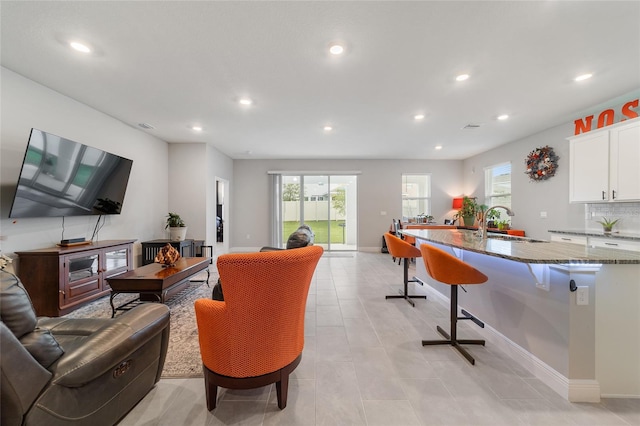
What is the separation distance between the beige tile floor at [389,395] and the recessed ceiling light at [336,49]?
2.70 meters

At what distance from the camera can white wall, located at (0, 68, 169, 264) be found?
2598 millimetres

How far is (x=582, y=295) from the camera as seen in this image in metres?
1.56

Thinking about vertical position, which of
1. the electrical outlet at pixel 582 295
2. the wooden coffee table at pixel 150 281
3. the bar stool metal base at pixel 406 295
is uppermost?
the electrical outlet at pixel 582 295

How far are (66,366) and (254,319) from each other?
2.60 ft

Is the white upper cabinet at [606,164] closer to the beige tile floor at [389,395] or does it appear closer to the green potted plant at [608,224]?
the green potted plant at [608,224]

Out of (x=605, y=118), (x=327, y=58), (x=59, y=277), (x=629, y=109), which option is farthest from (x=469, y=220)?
(x=59, y=277)

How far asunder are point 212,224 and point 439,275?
16.6 feet

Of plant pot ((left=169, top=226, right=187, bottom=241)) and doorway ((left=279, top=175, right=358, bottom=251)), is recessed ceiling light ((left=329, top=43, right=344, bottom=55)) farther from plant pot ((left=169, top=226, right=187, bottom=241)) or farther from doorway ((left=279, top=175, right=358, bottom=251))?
doorway ((left=279, top=175, right=358, bottom=251))

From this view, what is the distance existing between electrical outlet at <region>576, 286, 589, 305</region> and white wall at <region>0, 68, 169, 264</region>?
507 centimetres

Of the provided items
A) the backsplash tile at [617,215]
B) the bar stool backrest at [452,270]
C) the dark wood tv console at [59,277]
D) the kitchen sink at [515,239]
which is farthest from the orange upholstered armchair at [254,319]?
the backsplash tile at [617,215]

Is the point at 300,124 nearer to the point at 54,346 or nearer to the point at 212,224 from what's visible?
the point at 212,224

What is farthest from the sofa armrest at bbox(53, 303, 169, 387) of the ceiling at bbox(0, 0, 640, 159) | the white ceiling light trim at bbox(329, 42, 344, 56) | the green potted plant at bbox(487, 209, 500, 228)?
the green potted plant at bbox(487, 209, 500, 228)

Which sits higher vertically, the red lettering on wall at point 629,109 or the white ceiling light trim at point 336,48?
the white ceiling light trim at point 336,48

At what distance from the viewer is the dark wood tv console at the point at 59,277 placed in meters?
2.67
